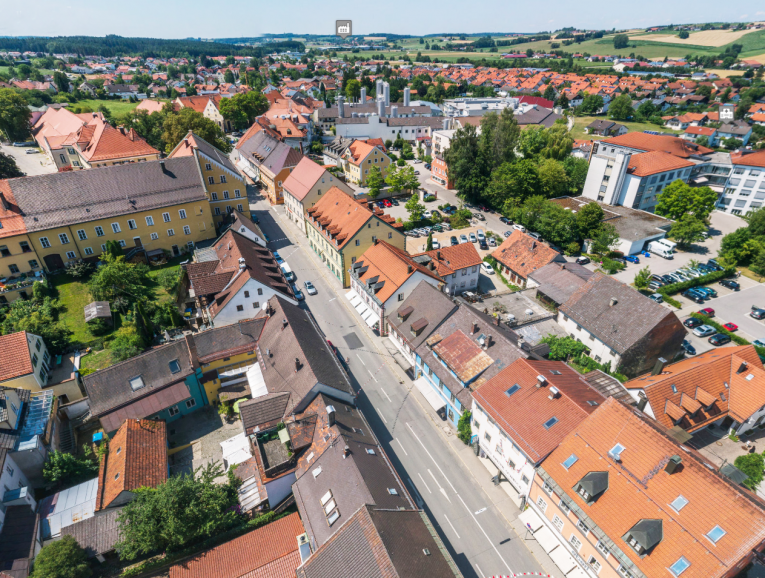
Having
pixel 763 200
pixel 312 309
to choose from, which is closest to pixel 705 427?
pixel 312 309

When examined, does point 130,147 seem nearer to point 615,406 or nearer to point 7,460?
point 7,460

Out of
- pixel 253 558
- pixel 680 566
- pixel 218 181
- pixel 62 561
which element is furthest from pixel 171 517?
pixel 218 181

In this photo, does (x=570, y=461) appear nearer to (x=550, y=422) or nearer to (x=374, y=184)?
→ (x=550, y=422)

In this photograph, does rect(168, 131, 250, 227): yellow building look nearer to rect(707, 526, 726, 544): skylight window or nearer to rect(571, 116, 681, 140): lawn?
rect(707, 526, 726, 544): skylight window

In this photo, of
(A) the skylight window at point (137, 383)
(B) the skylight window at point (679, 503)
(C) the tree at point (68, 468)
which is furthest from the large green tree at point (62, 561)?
(B) the skylight window at point (679, 503)

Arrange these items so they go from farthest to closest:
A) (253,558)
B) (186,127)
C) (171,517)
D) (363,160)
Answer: (363,160), (186,127), (253,558), (171,517)

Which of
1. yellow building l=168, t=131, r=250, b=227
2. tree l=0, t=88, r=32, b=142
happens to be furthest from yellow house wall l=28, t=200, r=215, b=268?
tree l=0, t=88, r=32, b=142

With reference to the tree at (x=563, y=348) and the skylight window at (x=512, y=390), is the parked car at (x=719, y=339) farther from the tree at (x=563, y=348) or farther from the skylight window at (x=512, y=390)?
the skylight window at (x=512, y=390)
